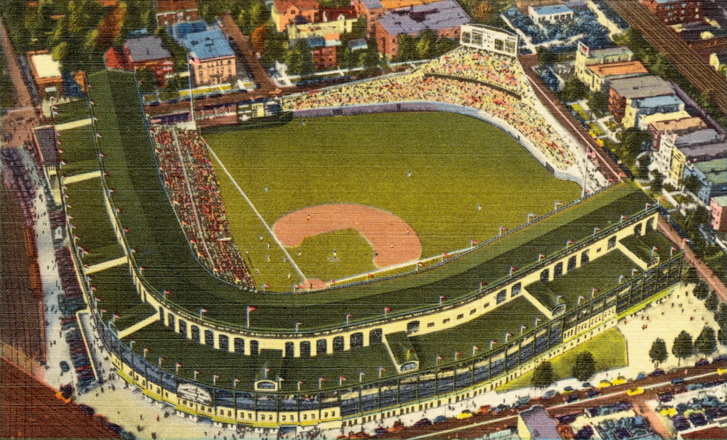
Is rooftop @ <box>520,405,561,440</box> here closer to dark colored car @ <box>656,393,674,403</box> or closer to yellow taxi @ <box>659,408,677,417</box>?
yellow taxi @ <box>659,408,677,417</box>

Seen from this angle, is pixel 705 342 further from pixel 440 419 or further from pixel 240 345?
pixel 240 345

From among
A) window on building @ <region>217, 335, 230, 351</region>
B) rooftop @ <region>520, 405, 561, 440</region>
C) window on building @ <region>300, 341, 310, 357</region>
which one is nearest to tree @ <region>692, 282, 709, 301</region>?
rooftop @ <region>520, 405, 561, 440</region>

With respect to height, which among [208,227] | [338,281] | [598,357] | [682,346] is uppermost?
[208,227]

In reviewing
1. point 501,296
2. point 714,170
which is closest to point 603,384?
point 501,296

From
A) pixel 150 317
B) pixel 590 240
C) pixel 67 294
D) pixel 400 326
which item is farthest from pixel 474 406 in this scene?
pixel 67 294

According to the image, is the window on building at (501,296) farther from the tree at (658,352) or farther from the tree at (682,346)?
the tree at (682,346)

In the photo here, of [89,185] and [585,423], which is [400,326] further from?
[89,185]
